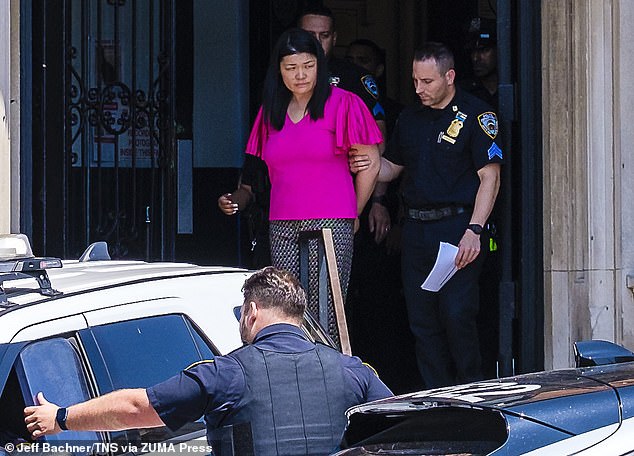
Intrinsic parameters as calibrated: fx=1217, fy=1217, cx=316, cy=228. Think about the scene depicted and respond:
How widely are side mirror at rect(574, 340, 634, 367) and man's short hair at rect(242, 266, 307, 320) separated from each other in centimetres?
87

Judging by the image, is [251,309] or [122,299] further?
→ [251,309]

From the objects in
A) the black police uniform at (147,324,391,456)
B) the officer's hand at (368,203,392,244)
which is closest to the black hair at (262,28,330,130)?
the officer's hand at (368,203,392,244)

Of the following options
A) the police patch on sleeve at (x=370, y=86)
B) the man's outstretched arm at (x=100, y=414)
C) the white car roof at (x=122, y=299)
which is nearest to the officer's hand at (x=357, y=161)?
the police patch on sleeve at (x=370, y=86)

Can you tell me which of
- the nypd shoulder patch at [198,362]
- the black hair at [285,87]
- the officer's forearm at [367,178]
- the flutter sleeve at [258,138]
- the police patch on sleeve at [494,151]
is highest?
the black hair at [285,87]

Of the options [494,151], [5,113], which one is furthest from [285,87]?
[5,113]

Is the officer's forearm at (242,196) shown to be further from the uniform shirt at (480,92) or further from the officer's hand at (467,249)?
the uniform shirt at (480,92)

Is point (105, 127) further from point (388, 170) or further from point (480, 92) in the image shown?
point (480, 92)

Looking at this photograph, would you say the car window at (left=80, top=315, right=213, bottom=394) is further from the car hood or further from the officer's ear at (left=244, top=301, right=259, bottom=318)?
the car hood

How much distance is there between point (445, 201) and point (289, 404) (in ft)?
10.7

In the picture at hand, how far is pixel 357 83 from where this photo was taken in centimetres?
685

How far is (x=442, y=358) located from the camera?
21.5 feet

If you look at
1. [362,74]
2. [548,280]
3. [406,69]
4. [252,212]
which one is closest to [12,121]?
[252,212]

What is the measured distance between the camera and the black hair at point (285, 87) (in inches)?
239

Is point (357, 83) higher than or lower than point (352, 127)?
higher
